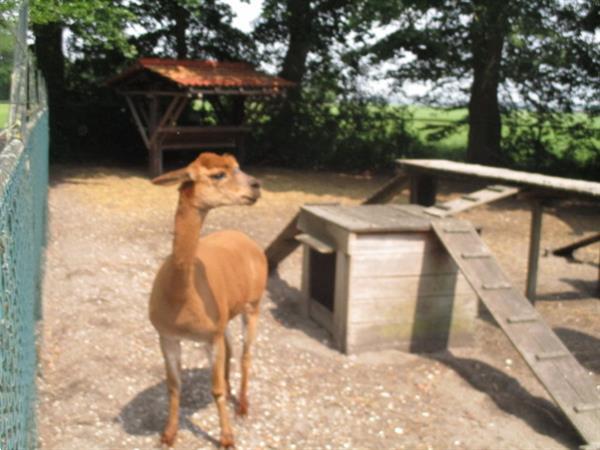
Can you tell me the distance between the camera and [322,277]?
7.06 metres

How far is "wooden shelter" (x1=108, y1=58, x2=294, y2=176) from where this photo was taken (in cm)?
1558

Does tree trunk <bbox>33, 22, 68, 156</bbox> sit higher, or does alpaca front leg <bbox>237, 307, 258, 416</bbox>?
tree trunk <bbox>33, 22, 68, 156</bbox>

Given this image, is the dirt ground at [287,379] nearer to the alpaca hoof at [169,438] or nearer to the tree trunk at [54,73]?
the alpaca hoof at [169,438]

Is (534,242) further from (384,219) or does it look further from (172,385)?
(172,385)

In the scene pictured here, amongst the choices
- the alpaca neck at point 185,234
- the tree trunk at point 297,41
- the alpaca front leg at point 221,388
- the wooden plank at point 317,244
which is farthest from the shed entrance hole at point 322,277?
the tree trunk at point 297,41

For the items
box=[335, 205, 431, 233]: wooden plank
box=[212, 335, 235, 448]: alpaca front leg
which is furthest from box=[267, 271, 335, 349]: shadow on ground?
box=[212, 335, 235, 448]: alpaca front leg

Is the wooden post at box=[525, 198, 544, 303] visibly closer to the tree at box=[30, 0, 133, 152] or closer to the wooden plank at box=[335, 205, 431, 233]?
the wooden plank at box=[335, 205, 431, 233]

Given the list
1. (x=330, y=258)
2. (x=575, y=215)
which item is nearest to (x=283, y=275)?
(x=330, y=258)

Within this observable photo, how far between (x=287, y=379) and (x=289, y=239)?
2426mm

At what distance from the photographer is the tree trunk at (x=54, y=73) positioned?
17.5 meters

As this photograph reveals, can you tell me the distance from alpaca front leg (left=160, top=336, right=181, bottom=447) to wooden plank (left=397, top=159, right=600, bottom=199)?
11.9ft

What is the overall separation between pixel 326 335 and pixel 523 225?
21.5 feet

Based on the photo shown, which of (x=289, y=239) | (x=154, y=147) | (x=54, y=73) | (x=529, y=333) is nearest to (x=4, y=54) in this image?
(x=529, y=333)

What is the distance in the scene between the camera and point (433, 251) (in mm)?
6125
